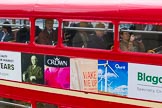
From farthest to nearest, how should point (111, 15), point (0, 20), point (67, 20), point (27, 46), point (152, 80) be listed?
1. point (0, 20)
2. point (27, 46)
3. point (67, 20)
4. point (111, 15)
5. point (152, 80)

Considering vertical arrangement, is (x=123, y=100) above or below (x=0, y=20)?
below

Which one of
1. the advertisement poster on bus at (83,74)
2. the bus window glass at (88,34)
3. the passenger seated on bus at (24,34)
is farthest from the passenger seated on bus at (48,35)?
the advertisement poster on bus at (83,74)

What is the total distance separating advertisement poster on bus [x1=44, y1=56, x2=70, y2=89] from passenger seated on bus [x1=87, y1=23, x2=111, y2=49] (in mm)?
626

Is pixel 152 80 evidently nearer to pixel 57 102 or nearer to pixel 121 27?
pixel 121 27

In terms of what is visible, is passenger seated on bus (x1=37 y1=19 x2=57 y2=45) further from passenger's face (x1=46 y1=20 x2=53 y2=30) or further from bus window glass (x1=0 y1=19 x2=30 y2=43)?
bus window glass (x1=0 y1=19 x2=30 y2=43)

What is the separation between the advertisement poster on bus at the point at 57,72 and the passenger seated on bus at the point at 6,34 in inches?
51.9

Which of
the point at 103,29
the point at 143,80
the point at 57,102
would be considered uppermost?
the point at 103,29

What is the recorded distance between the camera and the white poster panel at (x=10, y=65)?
30.8 ft

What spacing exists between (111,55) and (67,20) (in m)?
1.21

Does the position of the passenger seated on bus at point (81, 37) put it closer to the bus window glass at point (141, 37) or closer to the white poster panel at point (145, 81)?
the bus window glass at point (141, 37)

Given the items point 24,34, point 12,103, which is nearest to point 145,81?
point 24,34

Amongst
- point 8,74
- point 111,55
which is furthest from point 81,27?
point 8,74

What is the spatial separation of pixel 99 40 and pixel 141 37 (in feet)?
2.77

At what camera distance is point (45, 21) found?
8.90 m
